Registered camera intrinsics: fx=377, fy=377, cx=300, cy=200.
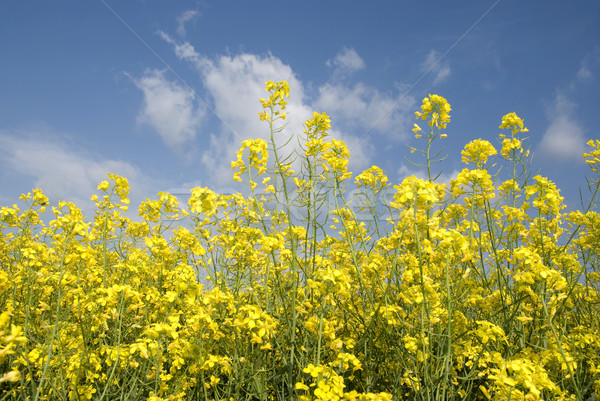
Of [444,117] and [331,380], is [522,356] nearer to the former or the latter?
[331,380]

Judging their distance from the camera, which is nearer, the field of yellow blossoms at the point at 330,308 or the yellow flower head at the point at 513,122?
the field of yellow blossoms at the point at 330,308

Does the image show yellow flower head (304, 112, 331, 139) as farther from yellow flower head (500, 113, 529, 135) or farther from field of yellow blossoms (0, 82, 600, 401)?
yellow flower head (500, 113, 529, 135)

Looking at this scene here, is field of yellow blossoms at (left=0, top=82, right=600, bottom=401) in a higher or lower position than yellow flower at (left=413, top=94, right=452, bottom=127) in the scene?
lower

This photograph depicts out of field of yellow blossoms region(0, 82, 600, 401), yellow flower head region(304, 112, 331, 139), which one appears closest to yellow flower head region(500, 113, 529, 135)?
field of yellow blossoms region(0, 82, 600, 401)

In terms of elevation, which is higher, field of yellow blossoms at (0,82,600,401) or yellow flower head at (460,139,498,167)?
yellow flower head at (460,139,498,167)

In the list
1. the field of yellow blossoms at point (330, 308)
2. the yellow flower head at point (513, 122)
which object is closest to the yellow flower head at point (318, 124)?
the field of yellow blossoms at point (330, 308)

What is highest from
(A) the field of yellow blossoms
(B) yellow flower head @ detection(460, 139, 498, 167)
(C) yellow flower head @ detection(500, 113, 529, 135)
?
(C) yellow flower head @ detection(500, 113, 529, 135)

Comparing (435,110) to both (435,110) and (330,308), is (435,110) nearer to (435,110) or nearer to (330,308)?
(435,110)

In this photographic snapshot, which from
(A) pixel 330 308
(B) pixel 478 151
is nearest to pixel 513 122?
(B) pixel 478 151

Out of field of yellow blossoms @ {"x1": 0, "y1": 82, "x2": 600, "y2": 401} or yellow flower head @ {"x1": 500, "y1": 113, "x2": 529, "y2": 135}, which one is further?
yellow flower head @ {"x1": 500, "y1": 113, "x2": 529, "y2": 135}

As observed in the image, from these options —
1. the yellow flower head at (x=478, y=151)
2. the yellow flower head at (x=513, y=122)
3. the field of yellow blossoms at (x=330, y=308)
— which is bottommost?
the field of yellow blossoms at (x=330, y=308)

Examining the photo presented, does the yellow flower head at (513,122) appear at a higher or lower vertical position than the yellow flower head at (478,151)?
higher

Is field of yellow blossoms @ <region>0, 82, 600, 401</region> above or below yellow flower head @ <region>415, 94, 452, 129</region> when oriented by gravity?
below

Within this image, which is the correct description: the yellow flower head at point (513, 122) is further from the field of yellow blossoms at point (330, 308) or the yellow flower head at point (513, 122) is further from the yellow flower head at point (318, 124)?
the yellow flower head at point (318, 124)
